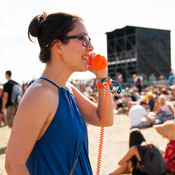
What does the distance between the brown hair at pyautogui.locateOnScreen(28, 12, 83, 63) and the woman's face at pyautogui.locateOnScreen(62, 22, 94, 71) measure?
0.10 feet

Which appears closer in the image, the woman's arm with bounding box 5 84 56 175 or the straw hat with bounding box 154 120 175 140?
the woman's arm with bounding box 5 84 56 175

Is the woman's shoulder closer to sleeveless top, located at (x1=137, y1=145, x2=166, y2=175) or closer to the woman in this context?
the woman

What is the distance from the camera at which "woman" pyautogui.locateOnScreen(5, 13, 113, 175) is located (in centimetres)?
113

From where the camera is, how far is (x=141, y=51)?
2325 centimetres

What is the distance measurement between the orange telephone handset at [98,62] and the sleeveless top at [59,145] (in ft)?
1.05

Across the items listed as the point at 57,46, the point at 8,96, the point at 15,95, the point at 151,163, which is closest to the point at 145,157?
the point at 151,163

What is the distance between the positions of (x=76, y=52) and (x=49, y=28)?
0.21 meters

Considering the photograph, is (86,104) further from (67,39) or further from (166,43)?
(166,43)

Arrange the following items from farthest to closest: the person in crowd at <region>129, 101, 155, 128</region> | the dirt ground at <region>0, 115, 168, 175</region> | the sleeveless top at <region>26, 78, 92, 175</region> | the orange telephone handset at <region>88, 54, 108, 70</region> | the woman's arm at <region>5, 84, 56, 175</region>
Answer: the person in crowd at <region>129, 101, 155, 128</region>, the dirt ground at <region>0, 115, 168, 175</region>, the orange telephone handset at <region>88, 54, 108, 70</region>, the sleeveless top at <region>26, 78, 92, 175</region>, the woman's arm at <region>5, 84, 56, 175</region>

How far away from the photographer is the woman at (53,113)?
1.13 m

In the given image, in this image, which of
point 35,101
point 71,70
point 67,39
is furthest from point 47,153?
point 67,39

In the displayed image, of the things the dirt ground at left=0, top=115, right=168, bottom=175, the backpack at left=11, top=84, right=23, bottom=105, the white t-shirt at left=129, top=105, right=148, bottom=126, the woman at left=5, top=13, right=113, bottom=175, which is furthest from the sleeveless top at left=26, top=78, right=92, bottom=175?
the white t-shirt at left=129, top=105, right=148, bottom=126

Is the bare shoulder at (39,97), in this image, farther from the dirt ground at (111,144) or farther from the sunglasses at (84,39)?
the dirt ground at (111,144)

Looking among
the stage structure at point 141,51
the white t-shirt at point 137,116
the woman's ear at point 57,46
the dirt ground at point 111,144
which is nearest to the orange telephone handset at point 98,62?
the woman's ear at point 57,46
